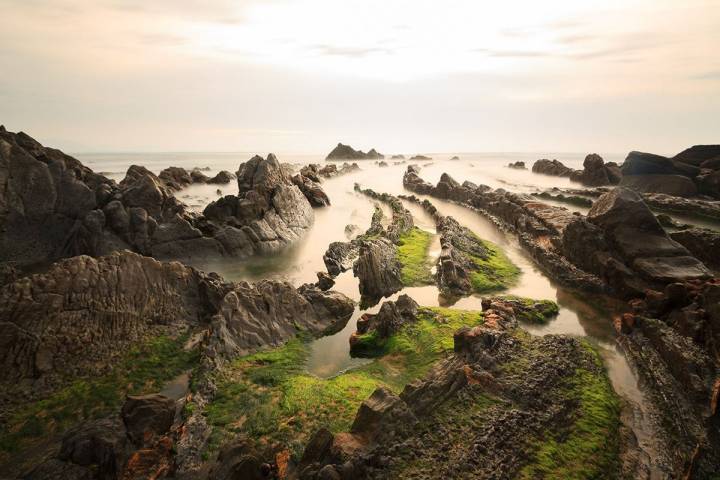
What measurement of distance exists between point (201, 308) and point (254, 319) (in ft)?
8.70

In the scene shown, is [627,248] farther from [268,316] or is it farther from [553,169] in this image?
[553,169]

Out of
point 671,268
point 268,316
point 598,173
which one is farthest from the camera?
point 598,173

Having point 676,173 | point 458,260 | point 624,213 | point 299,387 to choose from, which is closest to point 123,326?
point 299,387

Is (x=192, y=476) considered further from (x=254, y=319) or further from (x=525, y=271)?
(x=525, y=271)

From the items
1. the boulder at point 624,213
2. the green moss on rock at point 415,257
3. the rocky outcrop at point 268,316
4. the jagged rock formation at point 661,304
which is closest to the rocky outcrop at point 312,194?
the green moss on rock at point 415,257

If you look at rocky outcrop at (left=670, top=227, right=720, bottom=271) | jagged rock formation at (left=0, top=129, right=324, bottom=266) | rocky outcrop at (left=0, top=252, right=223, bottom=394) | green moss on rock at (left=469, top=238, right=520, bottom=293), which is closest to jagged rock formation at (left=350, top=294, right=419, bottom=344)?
rocky outcrop at (left=0, top=252, right=223, bottom=394)

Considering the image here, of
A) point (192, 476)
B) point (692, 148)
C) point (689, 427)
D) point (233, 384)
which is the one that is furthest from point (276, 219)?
point (692, 148)

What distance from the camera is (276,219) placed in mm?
36125

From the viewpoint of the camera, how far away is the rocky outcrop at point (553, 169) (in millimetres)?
99125

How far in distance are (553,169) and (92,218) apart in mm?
107103

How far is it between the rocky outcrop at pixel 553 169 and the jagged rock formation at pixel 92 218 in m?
86.3

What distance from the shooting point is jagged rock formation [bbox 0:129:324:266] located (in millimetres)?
24406

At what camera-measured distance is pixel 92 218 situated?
25.0 m

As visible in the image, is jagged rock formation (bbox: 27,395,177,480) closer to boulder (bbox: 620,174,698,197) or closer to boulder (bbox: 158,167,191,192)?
boulder (bbox: 158,167,191,192)
